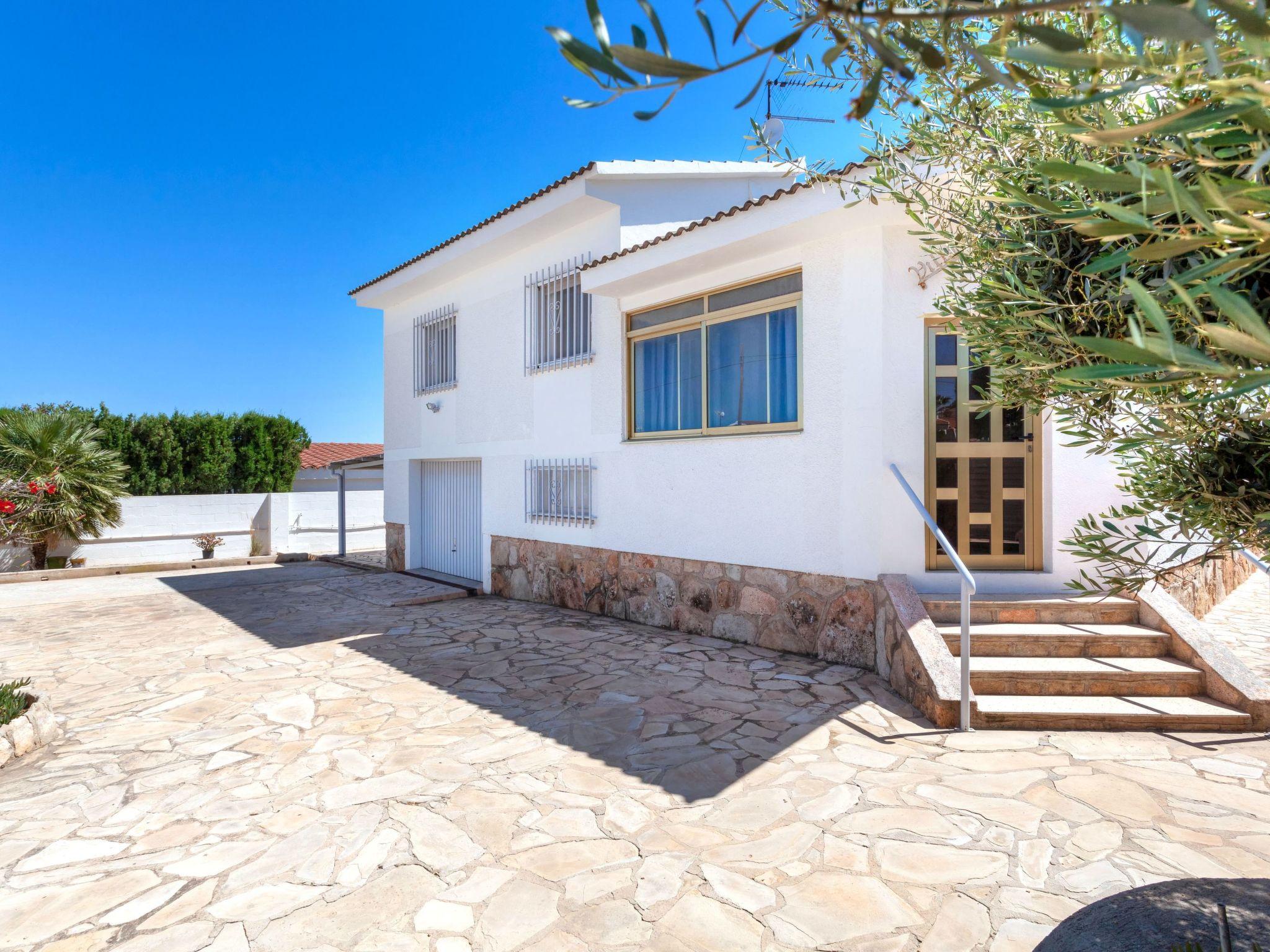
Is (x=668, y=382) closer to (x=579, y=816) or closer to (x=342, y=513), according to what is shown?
(x=579, y=816)

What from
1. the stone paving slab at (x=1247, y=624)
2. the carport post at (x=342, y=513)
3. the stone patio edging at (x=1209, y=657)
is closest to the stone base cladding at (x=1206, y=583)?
the stone paving slab at (x=1247, y=624)

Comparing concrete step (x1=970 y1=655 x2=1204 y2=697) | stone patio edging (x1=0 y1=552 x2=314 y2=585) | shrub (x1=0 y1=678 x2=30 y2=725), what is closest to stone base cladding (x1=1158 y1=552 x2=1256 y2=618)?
concrete step (x1=970 y1=655 x2=1204 y2=697)

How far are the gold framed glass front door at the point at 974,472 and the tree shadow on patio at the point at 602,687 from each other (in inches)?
70.1

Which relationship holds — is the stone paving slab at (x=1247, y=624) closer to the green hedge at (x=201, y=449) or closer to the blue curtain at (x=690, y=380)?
the blue curtain at (x=690, y=380)

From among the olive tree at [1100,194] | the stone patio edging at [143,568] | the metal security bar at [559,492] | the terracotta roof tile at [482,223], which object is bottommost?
the stone patio edging at [143,568]

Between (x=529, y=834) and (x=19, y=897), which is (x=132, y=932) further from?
(x=529, y=834)

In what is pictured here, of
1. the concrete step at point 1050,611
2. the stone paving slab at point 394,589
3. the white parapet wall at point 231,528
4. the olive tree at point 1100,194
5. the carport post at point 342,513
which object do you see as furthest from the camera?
the white parapet wall at point 231,528

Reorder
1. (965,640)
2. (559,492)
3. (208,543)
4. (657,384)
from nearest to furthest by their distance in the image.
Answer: (965,640) < (657,384) < (559,492) < (208,543)

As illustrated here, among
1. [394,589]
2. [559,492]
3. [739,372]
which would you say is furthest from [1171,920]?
[394,589]

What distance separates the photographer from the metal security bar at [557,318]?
396 inches

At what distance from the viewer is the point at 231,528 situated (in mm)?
18891

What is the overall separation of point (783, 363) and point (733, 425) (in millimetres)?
950

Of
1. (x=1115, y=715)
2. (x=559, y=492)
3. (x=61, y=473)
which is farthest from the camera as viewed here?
(x=61, y=473)

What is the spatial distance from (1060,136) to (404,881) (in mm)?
4163
